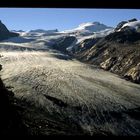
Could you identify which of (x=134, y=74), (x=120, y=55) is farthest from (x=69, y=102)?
(x=120, y=55)

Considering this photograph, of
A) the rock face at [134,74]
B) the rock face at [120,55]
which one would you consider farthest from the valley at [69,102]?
the rock face at [120,55]

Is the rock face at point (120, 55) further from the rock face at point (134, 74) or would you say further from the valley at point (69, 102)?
the valley at point (69, 102)

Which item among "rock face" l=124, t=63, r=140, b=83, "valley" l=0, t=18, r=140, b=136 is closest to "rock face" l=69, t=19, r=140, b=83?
"rock face" l=124, t=63, r=140, b=83

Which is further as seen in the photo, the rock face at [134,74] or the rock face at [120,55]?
the rock face at [120,55]

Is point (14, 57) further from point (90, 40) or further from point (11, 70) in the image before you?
point (90, 40)

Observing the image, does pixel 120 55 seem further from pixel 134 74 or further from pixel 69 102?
pixel 69 102

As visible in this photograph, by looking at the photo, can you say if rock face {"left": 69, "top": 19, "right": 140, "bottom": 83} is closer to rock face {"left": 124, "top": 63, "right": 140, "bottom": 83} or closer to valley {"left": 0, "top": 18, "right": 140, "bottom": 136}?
rock face {"left": 124, "top": 63, "right": 140, "bottom": 83}

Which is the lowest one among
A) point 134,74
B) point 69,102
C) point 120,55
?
point 120,55
